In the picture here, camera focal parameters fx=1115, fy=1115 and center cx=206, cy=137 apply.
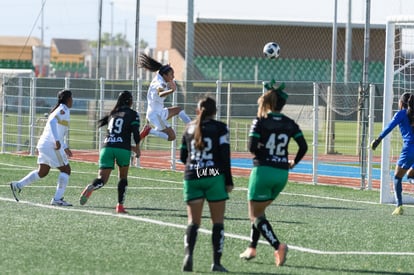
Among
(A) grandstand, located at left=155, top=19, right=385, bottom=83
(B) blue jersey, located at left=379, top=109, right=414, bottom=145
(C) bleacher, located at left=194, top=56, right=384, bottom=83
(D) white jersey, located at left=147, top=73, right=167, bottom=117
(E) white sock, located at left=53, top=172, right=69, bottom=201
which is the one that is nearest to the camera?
(E) white sock, located at left=53, top=172, right=69, bottom=201

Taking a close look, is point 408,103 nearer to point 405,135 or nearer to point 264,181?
point 405,135

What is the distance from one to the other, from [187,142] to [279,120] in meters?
1.01

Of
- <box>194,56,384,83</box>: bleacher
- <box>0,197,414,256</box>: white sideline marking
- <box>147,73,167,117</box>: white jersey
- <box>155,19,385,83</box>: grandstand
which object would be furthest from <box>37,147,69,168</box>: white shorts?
<box>194,56,384,83</box>: bleacher

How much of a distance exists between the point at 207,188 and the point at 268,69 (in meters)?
39.4

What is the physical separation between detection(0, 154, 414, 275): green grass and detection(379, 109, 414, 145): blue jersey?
3.94 ft

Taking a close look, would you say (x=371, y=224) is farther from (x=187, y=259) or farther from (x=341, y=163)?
(x=341, y=163)

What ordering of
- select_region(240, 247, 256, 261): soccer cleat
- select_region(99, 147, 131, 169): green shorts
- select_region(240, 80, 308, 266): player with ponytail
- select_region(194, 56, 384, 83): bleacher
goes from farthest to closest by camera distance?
select_region(194, 56, 384, 83): bleacher
select_region(99, 147, 131, 169): green shorts
select_region(240, 247, 256, 261): soccer cleat
select_region(240, 80, 308, 266): player with ponytail

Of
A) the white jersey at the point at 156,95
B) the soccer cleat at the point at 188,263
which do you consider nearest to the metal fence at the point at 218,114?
the white jersey at the point at 156,95

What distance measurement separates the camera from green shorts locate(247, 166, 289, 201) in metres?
11.5

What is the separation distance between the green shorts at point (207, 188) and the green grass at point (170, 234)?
2.41 ft

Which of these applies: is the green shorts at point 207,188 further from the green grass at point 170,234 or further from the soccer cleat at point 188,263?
the green grass at point 170,234

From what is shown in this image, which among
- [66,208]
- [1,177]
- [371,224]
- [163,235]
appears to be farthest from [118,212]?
[1,177]

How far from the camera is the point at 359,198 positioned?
20047 mm

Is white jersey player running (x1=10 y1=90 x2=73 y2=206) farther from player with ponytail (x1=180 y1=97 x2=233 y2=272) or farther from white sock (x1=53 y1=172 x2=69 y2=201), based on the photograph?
player with ponytail (x1=180 y1=97 x2=233 y2=272)
